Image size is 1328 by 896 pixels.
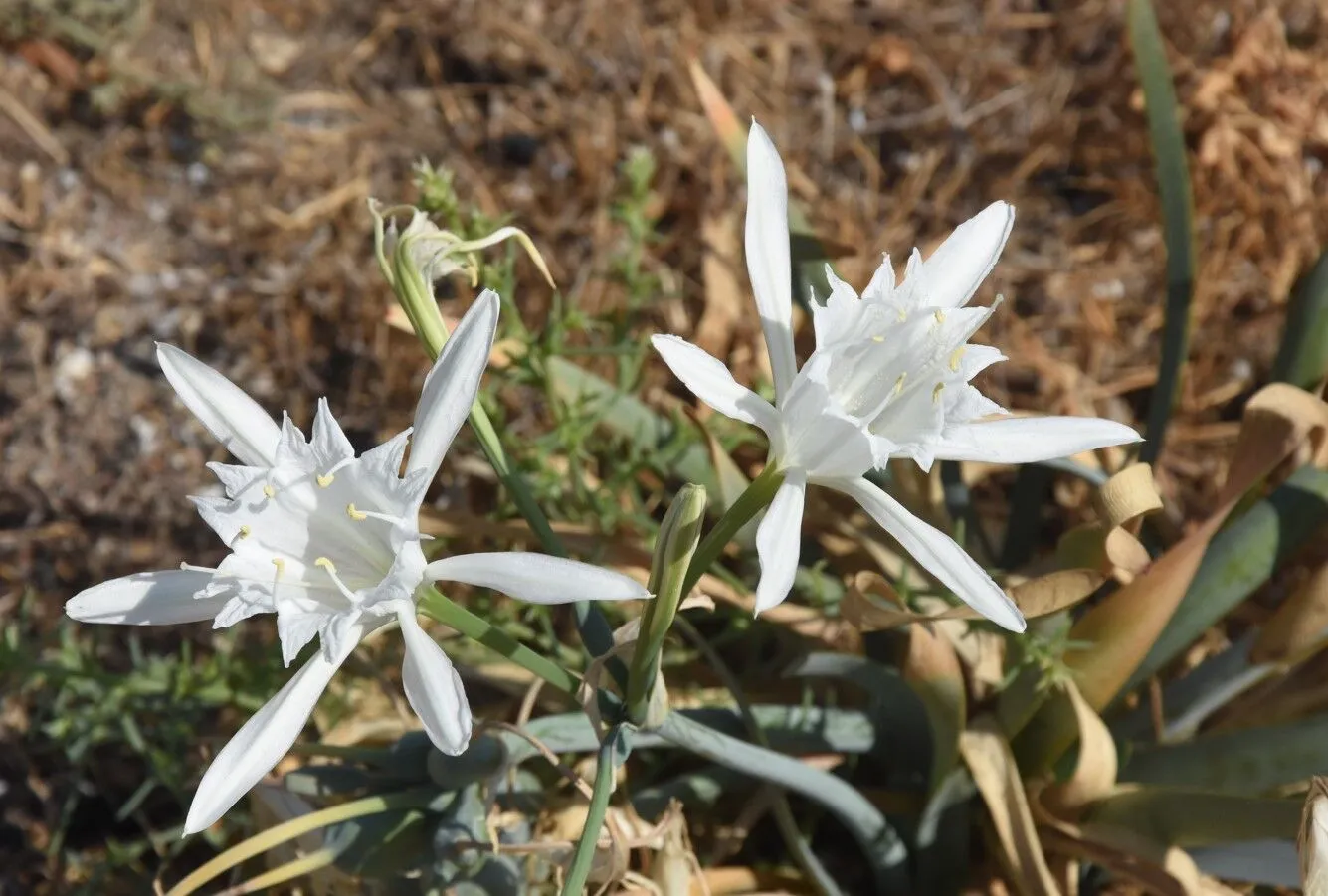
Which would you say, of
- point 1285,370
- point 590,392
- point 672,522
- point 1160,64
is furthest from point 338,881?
point 1160,64

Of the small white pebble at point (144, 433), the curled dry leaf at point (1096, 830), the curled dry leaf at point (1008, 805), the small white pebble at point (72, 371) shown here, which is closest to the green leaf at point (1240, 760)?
the curled dry leaf at point (1096, 830)

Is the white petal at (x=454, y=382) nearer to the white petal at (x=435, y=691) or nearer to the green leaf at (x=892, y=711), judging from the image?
the white petal at (x=435, y=691)

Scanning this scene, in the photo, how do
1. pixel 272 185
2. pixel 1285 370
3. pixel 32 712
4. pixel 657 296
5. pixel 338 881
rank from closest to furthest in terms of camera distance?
pixel 338 881
pixel 1285 370
pixel 32 712
pixel 657 296
pixel 272 185

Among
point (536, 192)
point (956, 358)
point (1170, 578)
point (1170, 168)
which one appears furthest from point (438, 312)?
point (536, 192)

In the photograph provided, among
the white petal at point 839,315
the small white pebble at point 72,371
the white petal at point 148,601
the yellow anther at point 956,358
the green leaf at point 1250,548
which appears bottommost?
the small white pebble at point 72,371

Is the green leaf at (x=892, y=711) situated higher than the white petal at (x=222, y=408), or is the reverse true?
the white petal at (x=222, y=408)

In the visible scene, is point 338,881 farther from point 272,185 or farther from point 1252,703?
point 272,185
